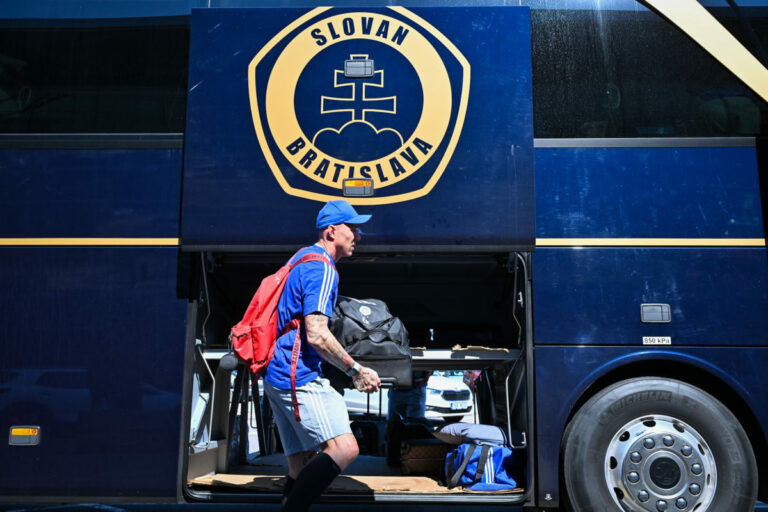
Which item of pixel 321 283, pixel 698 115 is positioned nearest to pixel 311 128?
pixel 321 283

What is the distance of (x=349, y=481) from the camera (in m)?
4.45

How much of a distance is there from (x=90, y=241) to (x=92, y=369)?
760 mm

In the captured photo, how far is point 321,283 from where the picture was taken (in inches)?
136

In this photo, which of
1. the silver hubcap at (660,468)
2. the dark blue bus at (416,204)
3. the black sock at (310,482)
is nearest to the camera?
the black sock at (310,482)

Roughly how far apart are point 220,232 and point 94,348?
3.30 ft

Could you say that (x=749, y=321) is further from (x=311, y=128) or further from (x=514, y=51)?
(x=311, y=128)

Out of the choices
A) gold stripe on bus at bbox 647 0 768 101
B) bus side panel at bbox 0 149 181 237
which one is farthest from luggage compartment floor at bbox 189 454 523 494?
gold stripe on bus at bbox 647 0 768 101

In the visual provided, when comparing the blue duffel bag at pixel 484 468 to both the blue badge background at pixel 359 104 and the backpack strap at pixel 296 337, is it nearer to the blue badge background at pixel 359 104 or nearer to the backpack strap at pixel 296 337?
the backpack strap at pixel 296 337

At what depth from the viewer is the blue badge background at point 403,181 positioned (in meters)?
4.15

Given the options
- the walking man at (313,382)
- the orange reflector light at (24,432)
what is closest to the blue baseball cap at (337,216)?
the walking man at (313,382)

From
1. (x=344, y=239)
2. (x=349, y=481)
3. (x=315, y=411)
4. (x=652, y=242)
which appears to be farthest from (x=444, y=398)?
(x=315, y=411)

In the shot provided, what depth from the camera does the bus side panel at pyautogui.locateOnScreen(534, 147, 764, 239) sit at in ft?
13.6

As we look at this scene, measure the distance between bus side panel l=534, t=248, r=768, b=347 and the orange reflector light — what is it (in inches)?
118

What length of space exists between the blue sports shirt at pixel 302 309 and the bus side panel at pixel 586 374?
1.39 meters
